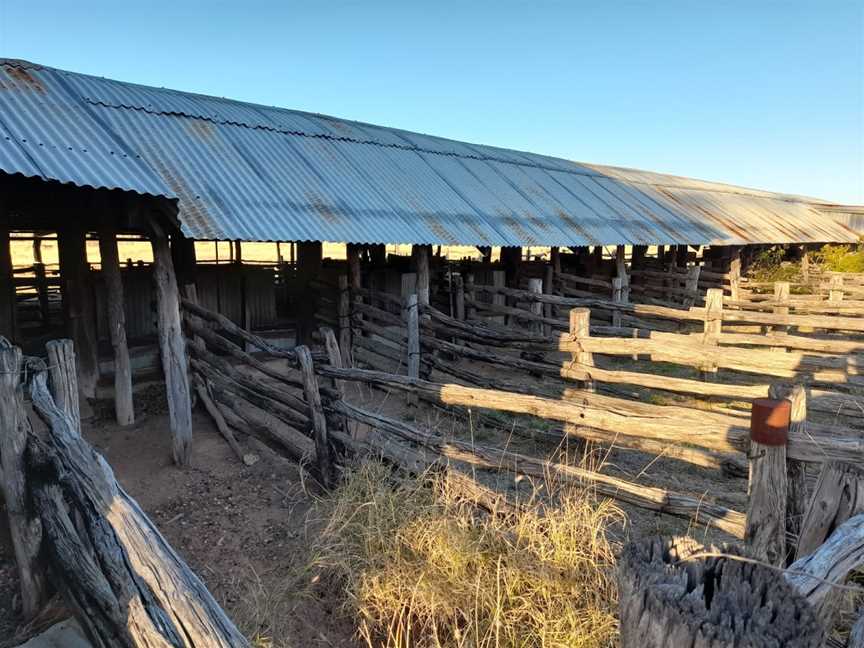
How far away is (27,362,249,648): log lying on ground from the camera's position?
2.07 metres

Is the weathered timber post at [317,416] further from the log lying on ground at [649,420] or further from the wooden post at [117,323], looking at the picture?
the wooden post at [117,323]

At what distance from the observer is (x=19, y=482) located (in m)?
3.61

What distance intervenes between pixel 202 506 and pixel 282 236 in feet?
9.97

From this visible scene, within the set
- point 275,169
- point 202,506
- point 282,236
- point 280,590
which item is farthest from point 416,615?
point 275,169

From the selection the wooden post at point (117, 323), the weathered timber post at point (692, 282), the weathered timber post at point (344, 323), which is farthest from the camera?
the weathered timber post at point (692, 282)

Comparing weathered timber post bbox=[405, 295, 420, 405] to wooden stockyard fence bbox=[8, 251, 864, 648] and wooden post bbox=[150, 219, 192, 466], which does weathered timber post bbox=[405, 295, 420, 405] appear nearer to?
wooden stockyard fence bbox=[8, 251, 864, 648]

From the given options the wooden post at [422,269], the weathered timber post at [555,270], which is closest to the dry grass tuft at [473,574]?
the wooden post at [422,269]

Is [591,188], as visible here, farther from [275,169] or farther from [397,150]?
[275,169]

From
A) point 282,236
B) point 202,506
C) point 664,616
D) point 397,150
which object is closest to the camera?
point 664,616

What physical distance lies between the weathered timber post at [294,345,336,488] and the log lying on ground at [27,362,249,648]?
1977mm

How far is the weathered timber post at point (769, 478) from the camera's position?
238cm

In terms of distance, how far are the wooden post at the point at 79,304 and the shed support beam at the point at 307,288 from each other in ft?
11.1

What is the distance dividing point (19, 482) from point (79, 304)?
452 cm

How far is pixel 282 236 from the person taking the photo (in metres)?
6.52
